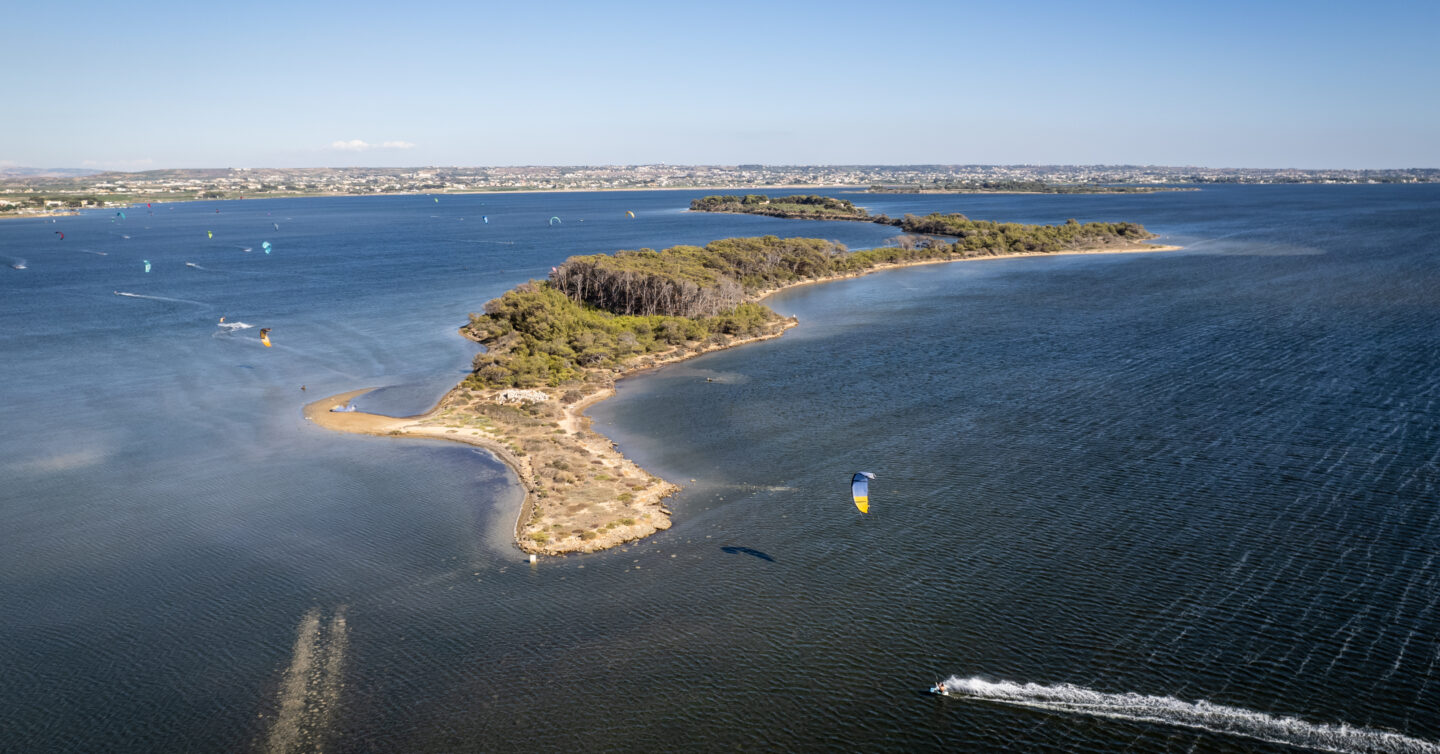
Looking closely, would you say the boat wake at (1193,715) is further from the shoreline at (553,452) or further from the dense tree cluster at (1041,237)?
the dense tree cluster at (1041,237)

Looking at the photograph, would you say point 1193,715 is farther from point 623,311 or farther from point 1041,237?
point 1041,237

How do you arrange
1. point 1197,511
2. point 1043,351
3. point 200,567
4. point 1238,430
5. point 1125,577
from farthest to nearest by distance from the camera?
point 1043,351 < point 1238,430 < point 1197,511 < point 200,567 < point 1125,577

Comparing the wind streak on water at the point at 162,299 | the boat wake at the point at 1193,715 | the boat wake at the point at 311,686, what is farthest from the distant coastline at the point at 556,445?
the wind streak on water at the point at 162,299

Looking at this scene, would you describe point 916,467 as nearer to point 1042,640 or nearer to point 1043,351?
point 1042,640

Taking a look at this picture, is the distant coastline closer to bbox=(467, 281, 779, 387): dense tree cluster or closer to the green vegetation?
bbox=(467, 281, 779, 387): dense tree cluster

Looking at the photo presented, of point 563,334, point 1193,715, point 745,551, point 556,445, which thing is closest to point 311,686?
point 745,551

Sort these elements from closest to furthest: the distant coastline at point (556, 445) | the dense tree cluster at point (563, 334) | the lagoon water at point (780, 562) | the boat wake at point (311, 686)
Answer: the boat wake at point (311, 686) < the lagoon water at point (780, 562) < the distant coastline at point (556, 445) < the dense tree cluster at point (563, 334)

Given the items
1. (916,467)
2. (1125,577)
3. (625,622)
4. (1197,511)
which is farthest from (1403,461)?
(625,622)
